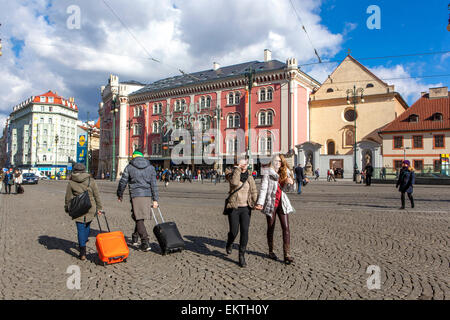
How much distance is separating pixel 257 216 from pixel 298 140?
113 ft

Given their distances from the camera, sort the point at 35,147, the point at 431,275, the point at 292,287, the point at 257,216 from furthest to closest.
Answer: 1. the point at 35,147
2. the point at 257,216
3. the point at 431,275
4. the point at 292,287

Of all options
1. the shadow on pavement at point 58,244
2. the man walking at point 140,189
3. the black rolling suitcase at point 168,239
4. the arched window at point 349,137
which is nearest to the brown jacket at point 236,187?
the black rolling suitcase at point 168,239

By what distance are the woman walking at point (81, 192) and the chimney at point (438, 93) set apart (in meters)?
46.5

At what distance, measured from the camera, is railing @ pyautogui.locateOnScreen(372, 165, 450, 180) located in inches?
1120

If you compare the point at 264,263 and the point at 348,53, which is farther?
the point at 348,53

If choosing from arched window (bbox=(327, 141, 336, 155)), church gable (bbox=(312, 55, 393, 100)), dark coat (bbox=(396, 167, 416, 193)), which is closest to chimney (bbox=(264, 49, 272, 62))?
church gable (bbox=(312, 55, 393, 100))

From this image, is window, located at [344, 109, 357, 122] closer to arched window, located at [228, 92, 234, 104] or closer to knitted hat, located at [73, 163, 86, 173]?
arched window, located at [228, 92, 234, 104]

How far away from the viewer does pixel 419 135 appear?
38.8m

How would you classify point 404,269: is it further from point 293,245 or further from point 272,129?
point 272,129

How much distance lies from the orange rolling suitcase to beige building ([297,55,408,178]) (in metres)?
35.7

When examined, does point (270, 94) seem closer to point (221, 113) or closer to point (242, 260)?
point (221, 113)

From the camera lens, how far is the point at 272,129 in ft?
145
